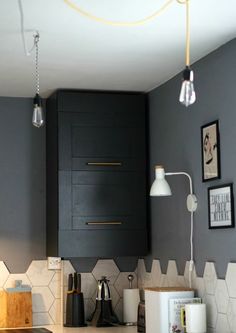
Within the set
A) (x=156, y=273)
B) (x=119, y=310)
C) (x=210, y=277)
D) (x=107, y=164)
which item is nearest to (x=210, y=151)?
(x=210, y=277)

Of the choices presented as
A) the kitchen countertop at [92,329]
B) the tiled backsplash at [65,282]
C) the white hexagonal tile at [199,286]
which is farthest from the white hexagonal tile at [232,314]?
the kitchen countertop at [92,329]

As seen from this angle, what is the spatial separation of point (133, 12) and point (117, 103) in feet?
5.72

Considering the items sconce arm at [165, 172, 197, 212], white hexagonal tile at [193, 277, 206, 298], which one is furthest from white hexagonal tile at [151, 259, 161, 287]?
sconce arm at [165, 172, 197, 212]

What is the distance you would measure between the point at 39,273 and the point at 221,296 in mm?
1755

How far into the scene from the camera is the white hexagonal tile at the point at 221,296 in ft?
12.4

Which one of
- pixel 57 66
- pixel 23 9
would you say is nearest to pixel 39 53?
pixel 57 66

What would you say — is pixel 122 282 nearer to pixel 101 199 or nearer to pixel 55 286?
pixel 55 286

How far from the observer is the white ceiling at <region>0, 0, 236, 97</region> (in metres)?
3.23

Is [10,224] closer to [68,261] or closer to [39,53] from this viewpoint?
[68,261]

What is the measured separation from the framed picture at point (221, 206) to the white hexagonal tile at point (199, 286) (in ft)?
1.23

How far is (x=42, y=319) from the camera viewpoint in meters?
5.10

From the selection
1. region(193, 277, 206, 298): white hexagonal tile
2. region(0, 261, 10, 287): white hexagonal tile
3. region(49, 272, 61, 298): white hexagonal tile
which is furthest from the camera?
region(49, 272, 61, 298): white hexagonal tile

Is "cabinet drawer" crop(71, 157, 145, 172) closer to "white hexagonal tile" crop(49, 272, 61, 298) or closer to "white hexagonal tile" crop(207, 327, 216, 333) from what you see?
"white hexagonal tile" crop(49, 272, 61, 298)

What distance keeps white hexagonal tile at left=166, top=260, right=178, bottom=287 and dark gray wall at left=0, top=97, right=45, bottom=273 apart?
41.0 inches
